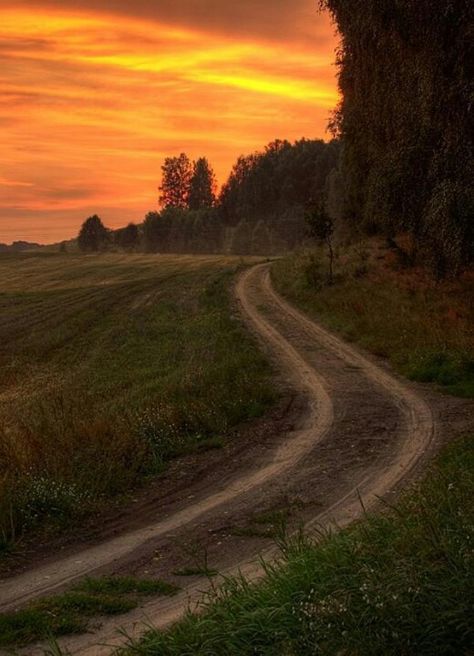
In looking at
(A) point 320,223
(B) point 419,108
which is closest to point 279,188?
(A) point 320,223

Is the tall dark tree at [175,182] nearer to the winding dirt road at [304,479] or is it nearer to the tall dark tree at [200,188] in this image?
the tall dark tree at [200,188]

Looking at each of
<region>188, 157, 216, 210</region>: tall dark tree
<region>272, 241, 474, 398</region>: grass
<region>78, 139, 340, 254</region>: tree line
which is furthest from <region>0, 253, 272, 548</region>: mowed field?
<region>188, 157, 216, 210</region>: tall dark tree

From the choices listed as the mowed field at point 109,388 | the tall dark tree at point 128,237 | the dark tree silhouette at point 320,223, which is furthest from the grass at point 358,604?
the tall dark tree at point 128,237

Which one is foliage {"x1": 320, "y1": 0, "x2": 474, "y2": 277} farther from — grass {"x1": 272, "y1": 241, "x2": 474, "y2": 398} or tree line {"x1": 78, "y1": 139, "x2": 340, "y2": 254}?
tree line {"x1": 78, "y1": 139, "x2": 340, "y2": 254}

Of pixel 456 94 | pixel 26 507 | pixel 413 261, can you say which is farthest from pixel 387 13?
pixel 413 261

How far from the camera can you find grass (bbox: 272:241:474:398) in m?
18.2

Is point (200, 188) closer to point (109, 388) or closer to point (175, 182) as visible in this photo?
point (175, 182)

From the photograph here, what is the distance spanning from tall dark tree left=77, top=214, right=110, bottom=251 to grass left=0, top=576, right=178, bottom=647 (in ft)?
423

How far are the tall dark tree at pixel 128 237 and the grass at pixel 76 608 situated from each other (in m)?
127

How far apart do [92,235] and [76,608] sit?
426ft

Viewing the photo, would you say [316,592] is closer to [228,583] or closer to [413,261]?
[228,583]

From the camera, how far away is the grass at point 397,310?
18.2 m

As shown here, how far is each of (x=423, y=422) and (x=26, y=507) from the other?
26.7 feet

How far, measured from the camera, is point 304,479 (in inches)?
420
